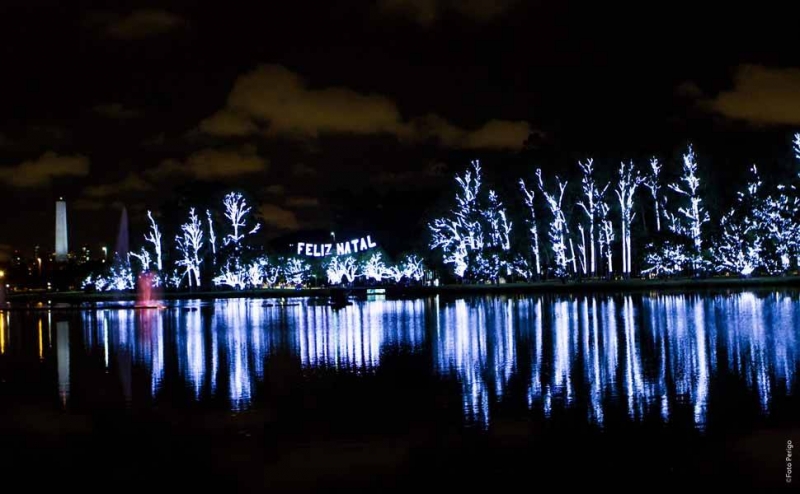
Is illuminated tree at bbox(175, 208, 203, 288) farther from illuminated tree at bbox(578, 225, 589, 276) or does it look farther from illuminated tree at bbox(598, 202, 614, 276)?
illuminated tree at bbox(598, 202, 614, 276)

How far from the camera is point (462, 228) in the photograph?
6888 centimetres

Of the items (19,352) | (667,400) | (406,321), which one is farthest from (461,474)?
(406,321)

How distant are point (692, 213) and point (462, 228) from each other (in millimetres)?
16607

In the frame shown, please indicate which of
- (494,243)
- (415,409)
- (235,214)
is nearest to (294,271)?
(235,214)

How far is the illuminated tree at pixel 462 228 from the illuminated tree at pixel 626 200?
10086 millimetres

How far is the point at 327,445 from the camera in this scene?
11.0 m

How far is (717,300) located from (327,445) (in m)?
30.0

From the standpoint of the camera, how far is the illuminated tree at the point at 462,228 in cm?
6744

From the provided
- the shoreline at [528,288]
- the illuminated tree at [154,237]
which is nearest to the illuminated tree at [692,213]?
the shoreline at [528,288]

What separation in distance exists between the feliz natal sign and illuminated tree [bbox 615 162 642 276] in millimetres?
21415

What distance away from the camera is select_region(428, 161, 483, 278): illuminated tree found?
221ft

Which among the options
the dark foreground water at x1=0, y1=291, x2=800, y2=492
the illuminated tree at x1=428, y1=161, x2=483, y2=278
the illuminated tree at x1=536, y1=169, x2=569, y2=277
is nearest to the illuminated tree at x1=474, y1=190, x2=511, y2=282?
the illuminated tree at x1=428, y1=161, x2=483, y2=278

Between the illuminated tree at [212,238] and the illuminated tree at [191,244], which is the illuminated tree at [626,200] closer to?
the illuminated tree at [212,238]

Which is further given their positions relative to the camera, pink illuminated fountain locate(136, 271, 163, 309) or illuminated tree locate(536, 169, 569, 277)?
pink illuminated fountain locate(136, 271, 163, 309)
